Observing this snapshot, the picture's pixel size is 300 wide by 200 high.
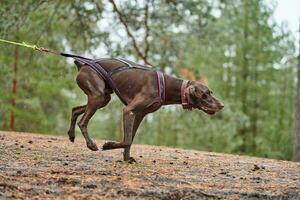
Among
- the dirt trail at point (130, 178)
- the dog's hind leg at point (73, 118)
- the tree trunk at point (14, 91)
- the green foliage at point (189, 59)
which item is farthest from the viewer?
the tree trunk at point (14, 91)

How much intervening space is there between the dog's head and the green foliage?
5.82 meters

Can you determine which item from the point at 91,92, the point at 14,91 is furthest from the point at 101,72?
the point at 14,91

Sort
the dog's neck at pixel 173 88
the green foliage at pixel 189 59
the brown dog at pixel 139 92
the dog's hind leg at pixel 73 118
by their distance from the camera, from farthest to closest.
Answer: the green foliage at pixel 189 59, the dog's hind leg at pixel 73 118, the dog's neck at pixel 173 88, the brown dog at pixel 139 92

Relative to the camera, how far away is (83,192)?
178 inches

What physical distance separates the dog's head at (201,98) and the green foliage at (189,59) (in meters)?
5.82

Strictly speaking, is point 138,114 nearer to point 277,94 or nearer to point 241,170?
point 241,170

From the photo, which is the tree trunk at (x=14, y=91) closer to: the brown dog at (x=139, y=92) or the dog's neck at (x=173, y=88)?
the brown dog at (x=139, y=92)

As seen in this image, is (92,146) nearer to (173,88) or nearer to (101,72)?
(101,72)

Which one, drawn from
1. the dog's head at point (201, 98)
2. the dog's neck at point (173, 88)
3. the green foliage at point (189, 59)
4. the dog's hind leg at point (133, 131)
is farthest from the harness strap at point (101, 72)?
the green foliage at point (189, 59)

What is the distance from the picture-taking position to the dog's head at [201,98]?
246 inches

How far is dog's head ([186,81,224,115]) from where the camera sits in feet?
20.5

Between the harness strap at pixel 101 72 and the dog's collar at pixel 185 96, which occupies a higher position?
the harness strap at pixel 101 72

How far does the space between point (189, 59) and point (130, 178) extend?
1457 cm

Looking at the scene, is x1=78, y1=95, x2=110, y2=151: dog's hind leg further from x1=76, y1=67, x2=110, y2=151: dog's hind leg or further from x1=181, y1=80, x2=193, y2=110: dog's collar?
x1=181, y1=80, x2=193, y2=110: dog's collar
